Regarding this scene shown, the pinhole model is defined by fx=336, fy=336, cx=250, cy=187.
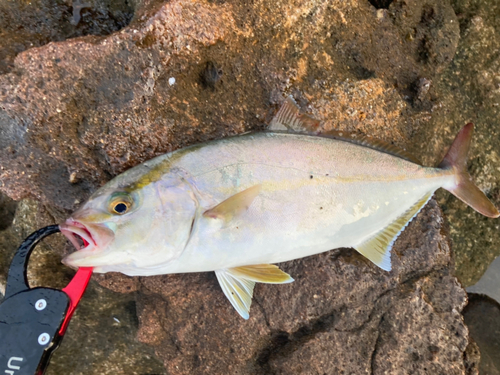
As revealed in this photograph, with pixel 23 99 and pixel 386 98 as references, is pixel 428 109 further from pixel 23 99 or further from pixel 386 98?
pixel 23 99

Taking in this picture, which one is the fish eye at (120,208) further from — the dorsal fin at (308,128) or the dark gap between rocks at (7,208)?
the dark gap between rocks at (7,208)

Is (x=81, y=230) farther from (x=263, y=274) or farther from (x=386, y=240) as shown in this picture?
(x=386, y=240)

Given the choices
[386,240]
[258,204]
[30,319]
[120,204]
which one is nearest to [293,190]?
[258,204]

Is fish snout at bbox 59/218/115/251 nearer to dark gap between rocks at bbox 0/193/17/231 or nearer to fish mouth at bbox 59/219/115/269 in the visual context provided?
fish mouth at bbox 59/219/115/269

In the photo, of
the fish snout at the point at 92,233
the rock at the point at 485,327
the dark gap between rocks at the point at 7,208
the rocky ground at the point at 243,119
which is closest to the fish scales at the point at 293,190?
the rocky ground at the point at 243,119

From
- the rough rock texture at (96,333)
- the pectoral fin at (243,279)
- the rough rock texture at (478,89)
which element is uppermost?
the rough rock texture at (478,89)

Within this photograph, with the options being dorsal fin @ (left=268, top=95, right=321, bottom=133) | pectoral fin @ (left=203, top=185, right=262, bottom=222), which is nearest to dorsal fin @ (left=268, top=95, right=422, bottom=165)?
dorsal fin @ (left=268, top=95, right=321, bottom=133)
